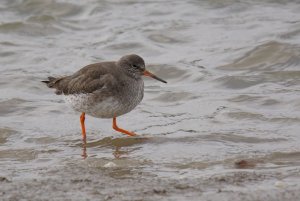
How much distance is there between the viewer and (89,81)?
8.93m

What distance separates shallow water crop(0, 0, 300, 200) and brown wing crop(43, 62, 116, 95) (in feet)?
2.42

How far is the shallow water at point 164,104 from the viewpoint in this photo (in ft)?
22.1

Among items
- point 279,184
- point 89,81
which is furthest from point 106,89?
point 279,184

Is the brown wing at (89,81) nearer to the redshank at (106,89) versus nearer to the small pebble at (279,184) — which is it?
the redshank at (106,89)

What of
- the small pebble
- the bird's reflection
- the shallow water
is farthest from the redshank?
the small pebble

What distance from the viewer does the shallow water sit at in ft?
22.1

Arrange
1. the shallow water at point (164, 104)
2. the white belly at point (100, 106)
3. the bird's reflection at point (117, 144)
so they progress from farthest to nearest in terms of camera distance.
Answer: the white belly at point (100, 106), the bird's reflection at point (117, 144), the shallow water at point (164, 104)

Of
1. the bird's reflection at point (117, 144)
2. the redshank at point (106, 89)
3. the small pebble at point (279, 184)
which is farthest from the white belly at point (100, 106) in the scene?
the small pebble at point (279, 184)

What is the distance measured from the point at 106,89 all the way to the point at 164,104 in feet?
7.86

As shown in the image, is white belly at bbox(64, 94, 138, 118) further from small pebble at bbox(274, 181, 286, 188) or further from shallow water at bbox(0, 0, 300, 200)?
small pebble at bbox(274, 181, 286, 188)

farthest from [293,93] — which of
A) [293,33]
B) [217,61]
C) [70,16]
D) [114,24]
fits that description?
[70,16]

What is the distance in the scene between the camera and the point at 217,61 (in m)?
12.7

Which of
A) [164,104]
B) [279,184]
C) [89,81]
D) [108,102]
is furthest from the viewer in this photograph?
[164,104]

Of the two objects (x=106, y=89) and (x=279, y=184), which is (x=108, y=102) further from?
(x=279, y=184)
